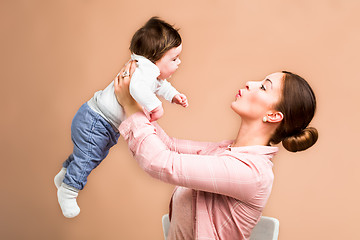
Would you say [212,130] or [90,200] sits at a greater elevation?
[212,130]

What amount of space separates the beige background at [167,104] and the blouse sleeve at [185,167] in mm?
1373

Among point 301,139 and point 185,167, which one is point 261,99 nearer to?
point 301,139

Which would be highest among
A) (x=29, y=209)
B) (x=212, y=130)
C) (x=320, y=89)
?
(x=320, y=89)

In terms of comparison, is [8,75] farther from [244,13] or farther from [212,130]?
[244,13]

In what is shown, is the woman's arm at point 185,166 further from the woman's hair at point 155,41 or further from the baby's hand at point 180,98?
the baby's hand at point 180,98

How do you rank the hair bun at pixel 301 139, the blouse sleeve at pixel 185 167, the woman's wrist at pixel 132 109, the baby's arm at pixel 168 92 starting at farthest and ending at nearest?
the baby's arm at pixel 168 92
the hair bun at pixel 301 139
the woman's wrist at pixel 132 109
the blouse sleeve at pixel 185 167

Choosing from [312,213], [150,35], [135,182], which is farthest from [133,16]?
[312,213]

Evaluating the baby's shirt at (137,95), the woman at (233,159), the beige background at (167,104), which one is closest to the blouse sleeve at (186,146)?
the woman at (233,159)

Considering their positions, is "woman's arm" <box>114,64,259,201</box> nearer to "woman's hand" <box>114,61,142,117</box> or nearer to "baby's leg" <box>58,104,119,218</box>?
"woman's hand" <box>114,61,142,117</box>

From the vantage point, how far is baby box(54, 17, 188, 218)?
164 cm

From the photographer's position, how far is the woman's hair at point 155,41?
5.37ft

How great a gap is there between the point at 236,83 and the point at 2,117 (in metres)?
1.69

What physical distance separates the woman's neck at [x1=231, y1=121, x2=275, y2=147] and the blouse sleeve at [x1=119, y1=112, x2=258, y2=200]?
0.19 meters

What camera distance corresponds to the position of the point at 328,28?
270cm
